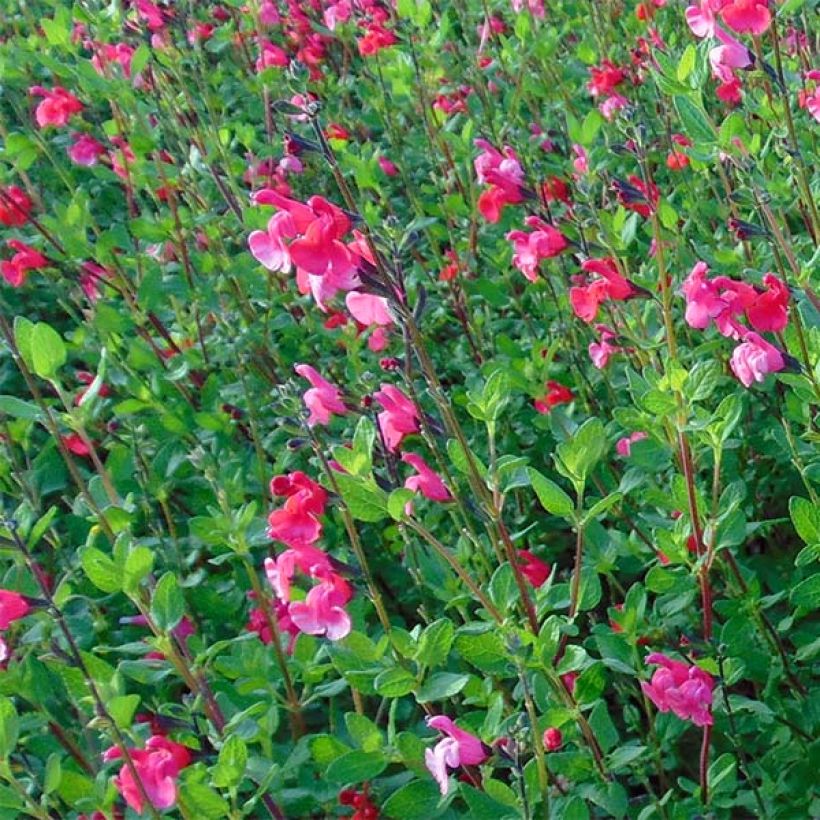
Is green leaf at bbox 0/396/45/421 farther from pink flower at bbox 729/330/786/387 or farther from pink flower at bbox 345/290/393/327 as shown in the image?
pink flower at bbox 729/330/786/387

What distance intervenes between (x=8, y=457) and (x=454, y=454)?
0.98m

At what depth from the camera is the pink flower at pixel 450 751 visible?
162cm

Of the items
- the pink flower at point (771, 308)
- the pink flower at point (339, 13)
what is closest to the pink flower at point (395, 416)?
the pink flower at point (771, 308)

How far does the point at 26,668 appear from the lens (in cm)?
198

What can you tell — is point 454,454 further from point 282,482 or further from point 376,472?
point 282,482

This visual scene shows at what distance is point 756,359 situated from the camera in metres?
1.83

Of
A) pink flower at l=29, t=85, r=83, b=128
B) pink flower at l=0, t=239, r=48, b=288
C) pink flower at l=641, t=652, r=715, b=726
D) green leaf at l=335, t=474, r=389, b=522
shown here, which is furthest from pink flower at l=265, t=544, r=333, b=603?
pink flower at l=29, t=85, r=83, b=128

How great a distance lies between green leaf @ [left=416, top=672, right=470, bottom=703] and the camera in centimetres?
169

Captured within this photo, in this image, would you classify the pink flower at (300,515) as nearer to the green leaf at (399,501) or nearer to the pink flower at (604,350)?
the green leaf at (399,501)

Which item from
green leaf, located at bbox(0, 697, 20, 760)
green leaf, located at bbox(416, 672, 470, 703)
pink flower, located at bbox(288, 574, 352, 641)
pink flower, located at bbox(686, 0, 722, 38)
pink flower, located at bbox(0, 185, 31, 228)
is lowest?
green leaf, located at bbox(416, 672, 470, 703)

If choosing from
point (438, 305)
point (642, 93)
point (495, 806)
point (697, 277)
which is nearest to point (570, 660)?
point (495, 806)

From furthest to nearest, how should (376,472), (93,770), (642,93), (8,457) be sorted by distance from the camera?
(642,93)
(8,457)
(93,770)
(376,472)

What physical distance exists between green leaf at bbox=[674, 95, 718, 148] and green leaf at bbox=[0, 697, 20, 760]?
1.29 metres

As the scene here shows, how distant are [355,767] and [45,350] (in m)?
0.78
